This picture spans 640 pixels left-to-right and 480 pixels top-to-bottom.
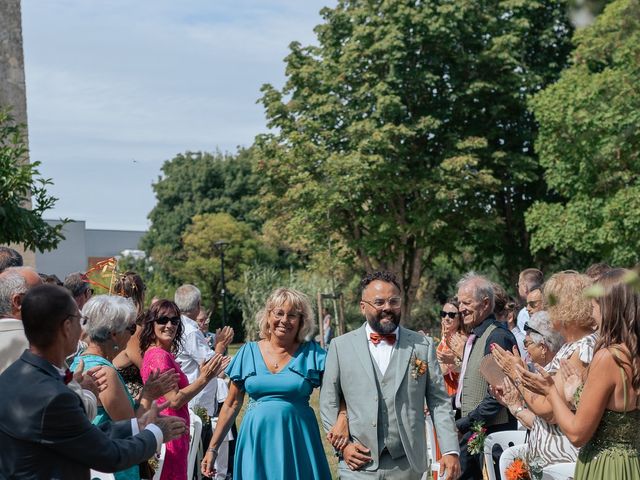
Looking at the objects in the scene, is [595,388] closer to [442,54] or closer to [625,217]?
[625,217]

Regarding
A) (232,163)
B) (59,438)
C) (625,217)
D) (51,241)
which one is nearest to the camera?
(59,438)

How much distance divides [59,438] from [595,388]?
248 cm

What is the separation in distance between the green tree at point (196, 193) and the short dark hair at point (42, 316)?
60.6 metres

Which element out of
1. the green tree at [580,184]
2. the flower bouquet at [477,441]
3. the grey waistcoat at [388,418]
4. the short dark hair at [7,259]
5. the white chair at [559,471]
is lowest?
the flower bouquet at [477,441]

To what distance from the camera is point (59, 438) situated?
364 centimetres

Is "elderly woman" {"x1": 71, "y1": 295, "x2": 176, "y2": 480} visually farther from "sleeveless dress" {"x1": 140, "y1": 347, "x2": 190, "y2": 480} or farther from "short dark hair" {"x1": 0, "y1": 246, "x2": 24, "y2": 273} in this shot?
"short dark hair" {"x1": 0, "y1": 246, "x2": 24, "y2": 273}

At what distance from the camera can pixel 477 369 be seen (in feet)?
24.8

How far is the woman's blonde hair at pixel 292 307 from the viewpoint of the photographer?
6664 millimetres

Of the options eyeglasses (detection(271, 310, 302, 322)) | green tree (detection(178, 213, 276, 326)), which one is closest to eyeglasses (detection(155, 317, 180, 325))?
eyeglasses (detection(271, 310, 302, 322))

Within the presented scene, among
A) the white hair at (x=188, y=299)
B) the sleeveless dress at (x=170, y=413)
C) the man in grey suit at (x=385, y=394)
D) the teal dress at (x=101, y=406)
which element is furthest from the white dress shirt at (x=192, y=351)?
the teal dress at (x=101, y=406)

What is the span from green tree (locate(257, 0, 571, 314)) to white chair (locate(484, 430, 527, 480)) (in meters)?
29.1

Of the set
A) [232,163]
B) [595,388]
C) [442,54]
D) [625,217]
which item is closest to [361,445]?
[595,388]

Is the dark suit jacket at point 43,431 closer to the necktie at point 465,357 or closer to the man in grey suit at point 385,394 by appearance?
the man in grey suit at point 385,394

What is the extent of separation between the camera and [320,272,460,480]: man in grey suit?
589 centimetres
